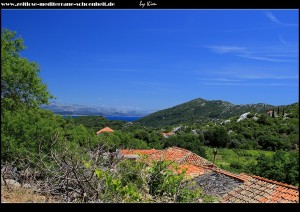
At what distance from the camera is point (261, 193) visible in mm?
10039

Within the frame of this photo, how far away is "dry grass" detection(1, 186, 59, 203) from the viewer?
5.38 metres

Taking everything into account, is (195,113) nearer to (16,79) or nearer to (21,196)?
(16,79)

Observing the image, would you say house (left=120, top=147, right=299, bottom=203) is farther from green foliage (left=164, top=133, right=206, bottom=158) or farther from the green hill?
the green hill

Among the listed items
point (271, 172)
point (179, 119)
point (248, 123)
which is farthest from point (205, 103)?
point (271, 172)

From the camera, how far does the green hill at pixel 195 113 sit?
9353 centimetres

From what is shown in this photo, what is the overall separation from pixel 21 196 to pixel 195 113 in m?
94.8

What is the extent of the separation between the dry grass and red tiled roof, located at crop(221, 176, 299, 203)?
5.48 metres

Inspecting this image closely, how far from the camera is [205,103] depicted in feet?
341

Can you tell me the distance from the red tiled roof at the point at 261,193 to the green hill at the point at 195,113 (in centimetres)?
7973

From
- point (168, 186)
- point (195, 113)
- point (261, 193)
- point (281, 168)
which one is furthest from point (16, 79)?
point (195, 113)

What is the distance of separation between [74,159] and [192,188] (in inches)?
110

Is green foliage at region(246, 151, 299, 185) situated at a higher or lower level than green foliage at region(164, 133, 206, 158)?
higher

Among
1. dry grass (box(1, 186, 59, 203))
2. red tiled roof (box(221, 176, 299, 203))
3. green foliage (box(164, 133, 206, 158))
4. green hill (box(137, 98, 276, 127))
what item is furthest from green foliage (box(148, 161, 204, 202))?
green hill (box(137, 98, 276, 127))
